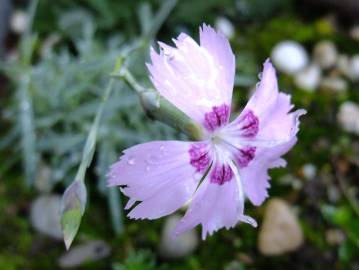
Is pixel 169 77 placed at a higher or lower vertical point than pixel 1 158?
higher

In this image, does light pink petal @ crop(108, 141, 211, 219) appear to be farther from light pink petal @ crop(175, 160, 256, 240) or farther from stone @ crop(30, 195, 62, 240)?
stone @ crop(30, 195, 62, 240)

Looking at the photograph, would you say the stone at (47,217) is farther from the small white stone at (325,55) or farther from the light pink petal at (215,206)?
the small white stone at (325,55)

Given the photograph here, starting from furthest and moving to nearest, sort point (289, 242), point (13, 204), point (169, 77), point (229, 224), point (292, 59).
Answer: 1. point (292, 59)
2. point (13, 204)
3. point (289, 242)
4. point (229, 224)
5. point (169, 77)

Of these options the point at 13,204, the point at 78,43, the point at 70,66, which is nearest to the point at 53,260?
the point at 13,204

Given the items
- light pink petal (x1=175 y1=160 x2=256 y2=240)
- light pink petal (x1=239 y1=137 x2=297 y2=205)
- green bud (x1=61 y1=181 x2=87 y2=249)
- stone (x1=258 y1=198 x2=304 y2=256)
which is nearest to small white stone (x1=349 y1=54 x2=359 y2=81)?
stone (x1=258 y1=198 x2=304 y2=256)

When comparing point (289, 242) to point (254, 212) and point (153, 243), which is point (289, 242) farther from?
point (153, 243)

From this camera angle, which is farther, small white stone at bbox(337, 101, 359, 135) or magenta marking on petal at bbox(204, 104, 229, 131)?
small white stone at bbox(337, 101, 359, 135)

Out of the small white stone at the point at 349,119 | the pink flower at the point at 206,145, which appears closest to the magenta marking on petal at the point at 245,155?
the pink flower at the point at 206,145
